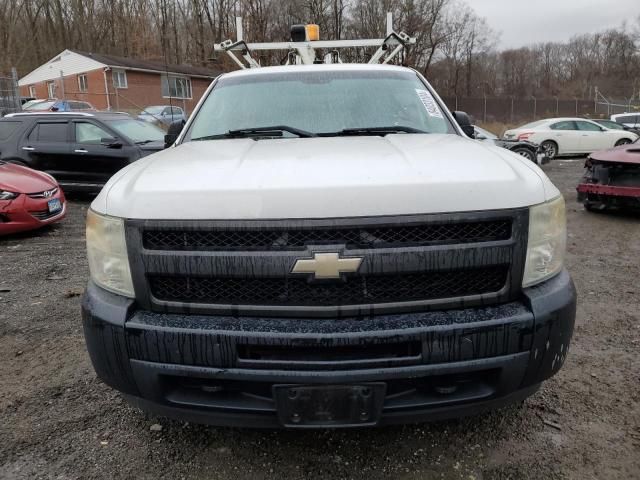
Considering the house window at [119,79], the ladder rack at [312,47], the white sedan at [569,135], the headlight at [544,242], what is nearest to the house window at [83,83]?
the house window at [119,79]


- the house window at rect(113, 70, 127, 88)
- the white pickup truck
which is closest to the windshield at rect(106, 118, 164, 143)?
the white pickup truck

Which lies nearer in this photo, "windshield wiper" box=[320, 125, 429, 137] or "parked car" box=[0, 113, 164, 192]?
"windshield wiper" box=[320, 125, 429, 137]

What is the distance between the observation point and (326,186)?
6.07ft

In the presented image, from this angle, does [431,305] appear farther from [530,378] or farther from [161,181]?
[161,181]

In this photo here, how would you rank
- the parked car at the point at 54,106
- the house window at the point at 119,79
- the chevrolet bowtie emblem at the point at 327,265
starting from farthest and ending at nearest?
the house window at the point at 119,79
the parked car at the point at 54,106
the chevrolet bowtie emblem at the point at 327,265

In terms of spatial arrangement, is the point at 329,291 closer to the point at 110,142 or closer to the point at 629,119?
the point at 110,142

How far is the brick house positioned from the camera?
3503cm

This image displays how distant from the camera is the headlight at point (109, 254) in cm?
195

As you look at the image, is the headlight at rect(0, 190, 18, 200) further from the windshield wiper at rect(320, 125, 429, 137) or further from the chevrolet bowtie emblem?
the chevrolet bowtie emblem

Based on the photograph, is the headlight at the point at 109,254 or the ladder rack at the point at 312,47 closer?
the headlight at the point at 109,254

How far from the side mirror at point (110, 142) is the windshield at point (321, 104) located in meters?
6.03

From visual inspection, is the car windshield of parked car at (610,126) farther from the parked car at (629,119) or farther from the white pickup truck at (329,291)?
the white pickup truck at (329,291)

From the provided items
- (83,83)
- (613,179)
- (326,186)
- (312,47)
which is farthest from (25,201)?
(83,83)

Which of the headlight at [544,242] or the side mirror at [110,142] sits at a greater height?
the headlight at [544,242]
